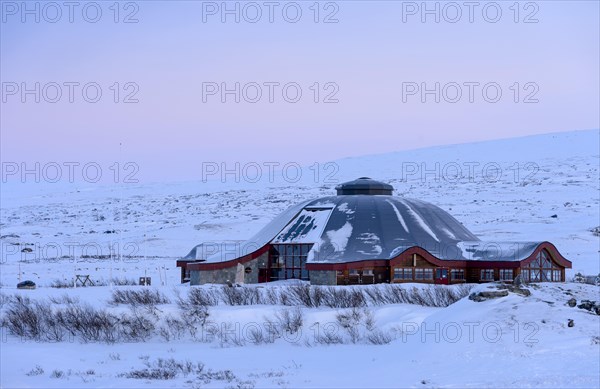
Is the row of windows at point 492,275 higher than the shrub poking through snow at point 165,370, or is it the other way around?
the row of windows at point 492,275

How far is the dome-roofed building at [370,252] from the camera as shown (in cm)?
5525

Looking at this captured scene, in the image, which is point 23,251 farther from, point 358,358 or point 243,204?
point 358,358

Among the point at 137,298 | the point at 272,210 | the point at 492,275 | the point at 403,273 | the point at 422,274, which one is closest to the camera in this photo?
the point at 137,298

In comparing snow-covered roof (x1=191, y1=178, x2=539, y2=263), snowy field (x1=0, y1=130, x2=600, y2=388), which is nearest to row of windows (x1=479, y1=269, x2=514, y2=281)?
snow-covered roof (x1=191, y1=178, x2=539, y2=263)

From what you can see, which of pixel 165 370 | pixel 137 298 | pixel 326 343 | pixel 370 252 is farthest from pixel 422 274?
pixel 165 370

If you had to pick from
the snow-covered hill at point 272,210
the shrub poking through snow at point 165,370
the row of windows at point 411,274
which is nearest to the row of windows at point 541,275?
the row of windows at point 411,274

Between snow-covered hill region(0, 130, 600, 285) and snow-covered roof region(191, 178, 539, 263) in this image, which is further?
snow-covered hill region(0, 130, 600, 285)

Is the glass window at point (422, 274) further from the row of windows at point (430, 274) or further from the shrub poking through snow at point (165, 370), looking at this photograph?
the shrub poking through snow at point (165, 370)

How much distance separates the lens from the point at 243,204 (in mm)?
137500

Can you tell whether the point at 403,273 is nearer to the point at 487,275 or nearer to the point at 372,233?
the point at 372,233

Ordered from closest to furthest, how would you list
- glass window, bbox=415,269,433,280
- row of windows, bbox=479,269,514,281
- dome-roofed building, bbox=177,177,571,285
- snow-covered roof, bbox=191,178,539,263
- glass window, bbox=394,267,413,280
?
1. glass window, bbox=394,267,413,280
2. dome-roofed building, bbox=177,177,571,285
3. glass window, bbox=415,269,433,280
4. row of windows, bbox=479,269,514,281
5. snow-covered roof, bbox=191,178,539,263

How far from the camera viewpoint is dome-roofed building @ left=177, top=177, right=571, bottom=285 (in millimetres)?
55250

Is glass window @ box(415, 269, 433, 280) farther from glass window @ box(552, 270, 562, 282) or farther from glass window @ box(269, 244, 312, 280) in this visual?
glass window @ box(552, 270, 562, 282)

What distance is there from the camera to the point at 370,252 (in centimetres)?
5628
